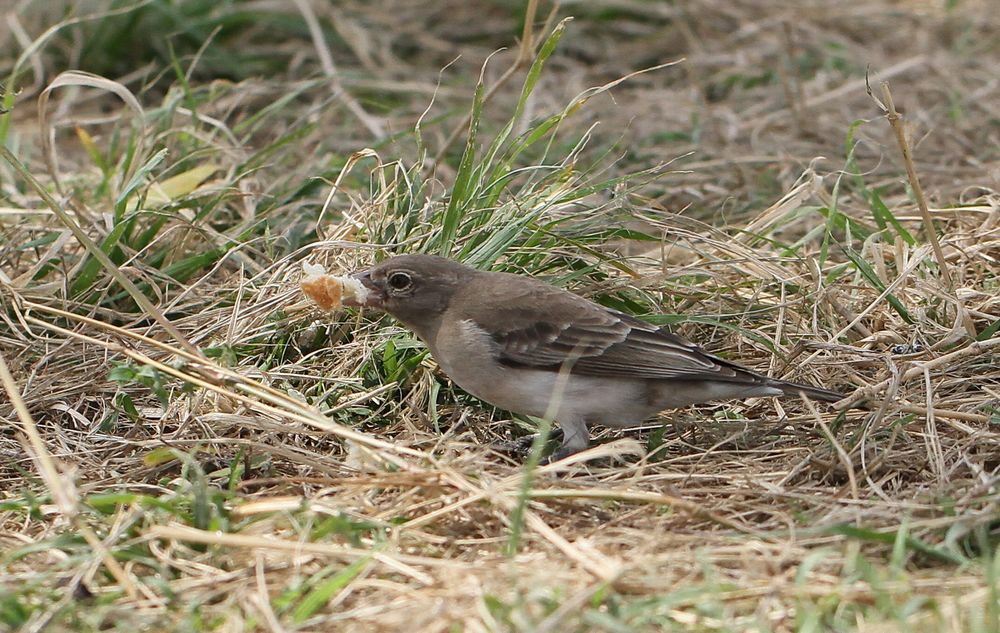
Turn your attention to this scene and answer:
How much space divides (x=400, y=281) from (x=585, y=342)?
75cm

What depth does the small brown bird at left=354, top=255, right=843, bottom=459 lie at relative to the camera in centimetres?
466

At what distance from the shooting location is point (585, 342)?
4.72 meters

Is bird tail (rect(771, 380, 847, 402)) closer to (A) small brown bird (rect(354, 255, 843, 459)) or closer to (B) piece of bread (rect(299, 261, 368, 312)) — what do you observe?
(A) small brown bird (rect(354, 255, 843, 459))

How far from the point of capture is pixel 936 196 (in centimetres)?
673

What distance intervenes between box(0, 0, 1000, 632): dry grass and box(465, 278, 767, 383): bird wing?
325mm

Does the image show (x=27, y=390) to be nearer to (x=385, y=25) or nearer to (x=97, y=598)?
(x=97, y=598)

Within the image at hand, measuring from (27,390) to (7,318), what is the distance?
46cm

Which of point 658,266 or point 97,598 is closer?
point 97,598

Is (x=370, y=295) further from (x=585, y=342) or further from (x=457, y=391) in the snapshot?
(x=585, y=342)

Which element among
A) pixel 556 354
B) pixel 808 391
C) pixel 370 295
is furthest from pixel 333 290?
pixel 808 391

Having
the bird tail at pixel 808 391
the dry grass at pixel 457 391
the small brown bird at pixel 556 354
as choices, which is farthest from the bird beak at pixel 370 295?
the bird tail at pixel 808 391

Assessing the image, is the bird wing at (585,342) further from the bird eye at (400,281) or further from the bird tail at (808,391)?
the bird eye at (400,281)

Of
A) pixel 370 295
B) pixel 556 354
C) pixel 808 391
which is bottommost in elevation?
pixel 808 391

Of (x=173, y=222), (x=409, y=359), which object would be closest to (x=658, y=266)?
(x=409, y=359)
